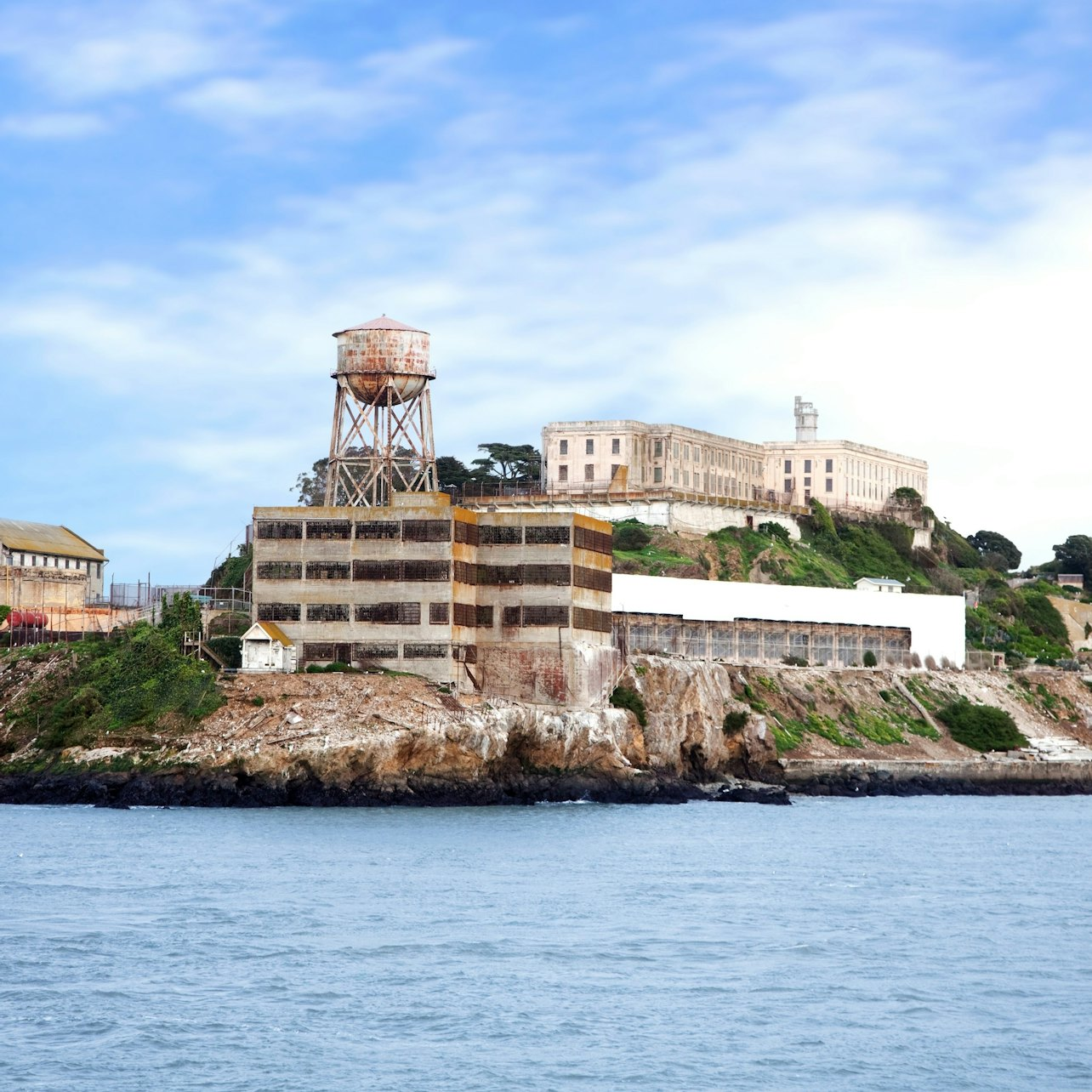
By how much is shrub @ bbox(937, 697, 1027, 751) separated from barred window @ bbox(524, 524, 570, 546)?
39.7 metres

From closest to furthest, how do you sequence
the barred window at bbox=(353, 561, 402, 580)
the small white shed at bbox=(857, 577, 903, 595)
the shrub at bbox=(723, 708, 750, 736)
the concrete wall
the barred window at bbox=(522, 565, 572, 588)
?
the barred window at bbox=(353, 561, 402, 580), the barred window at bbox=(522, 565, 572, 588), the shrub at bbox=(723, 708, 750, 736), the concrete wall, the small white shed at bbox=(857, 577, 903, 595)

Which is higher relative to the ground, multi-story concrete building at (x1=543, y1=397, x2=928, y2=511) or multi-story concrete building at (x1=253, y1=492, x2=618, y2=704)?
multi-story concrete building at (x1=543, y1=397, x2=928, y2=511)

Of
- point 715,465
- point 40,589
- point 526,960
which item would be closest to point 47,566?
point 40,589

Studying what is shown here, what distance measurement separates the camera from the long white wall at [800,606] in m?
110

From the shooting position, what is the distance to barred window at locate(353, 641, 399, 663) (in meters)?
88.9

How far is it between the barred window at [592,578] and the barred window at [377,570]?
8.25 meters

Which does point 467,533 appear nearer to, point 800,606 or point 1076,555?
point 800,606

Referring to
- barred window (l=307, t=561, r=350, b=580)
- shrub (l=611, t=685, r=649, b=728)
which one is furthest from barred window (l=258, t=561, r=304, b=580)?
shrub (l=611, t=685, r=649, b=728)

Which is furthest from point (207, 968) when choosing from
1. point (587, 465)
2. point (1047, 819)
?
point (587, 465)

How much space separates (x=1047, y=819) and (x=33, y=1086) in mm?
67461

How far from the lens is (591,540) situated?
93.1m

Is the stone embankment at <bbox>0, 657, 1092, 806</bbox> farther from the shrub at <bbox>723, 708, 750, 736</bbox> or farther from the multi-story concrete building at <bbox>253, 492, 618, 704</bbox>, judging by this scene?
the multi-story concrete building at <bbox>253, 492, 618, 704</bbox>

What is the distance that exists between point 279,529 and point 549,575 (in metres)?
12.7

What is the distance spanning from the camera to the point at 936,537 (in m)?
176
